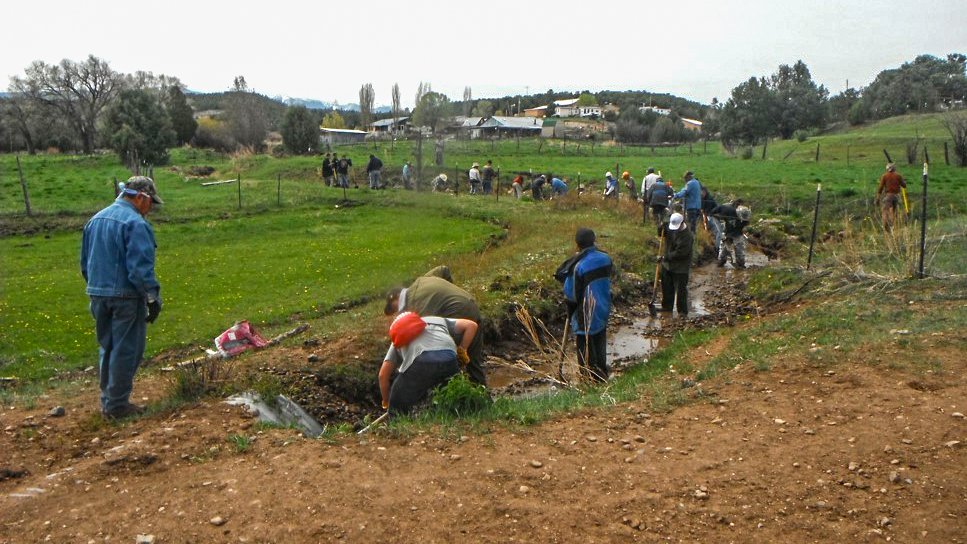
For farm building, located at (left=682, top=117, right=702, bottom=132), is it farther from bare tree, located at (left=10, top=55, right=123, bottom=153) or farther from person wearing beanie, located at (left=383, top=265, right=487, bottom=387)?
person wearing beanie, located at (left=383, top=265, right=487, bottom=387)

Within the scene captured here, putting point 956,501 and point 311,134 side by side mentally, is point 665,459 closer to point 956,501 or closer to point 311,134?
point 956,501

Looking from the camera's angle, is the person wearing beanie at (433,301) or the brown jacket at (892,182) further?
the brown jacket at (892,182)

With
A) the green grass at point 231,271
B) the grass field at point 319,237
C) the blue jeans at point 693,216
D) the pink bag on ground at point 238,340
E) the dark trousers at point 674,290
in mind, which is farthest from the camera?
the blue jeans at point 693,216

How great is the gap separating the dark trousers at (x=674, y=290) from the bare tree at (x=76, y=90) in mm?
64591

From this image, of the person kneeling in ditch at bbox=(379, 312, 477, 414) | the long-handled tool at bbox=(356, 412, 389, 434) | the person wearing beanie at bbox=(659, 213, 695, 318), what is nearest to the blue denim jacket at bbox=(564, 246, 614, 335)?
the person kneeling in ditch at bbox=(379, 312, 477, 414)

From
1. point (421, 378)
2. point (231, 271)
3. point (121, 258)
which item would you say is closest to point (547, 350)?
point (421, 378)

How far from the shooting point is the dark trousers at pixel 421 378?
655cm

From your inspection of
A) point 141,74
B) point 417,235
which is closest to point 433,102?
point 141,74

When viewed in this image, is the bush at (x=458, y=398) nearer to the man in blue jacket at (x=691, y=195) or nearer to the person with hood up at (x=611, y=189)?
the man in blue jacket at (x=691, y=195)

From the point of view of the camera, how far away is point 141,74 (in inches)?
3302

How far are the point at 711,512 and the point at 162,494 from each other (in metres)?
3.60

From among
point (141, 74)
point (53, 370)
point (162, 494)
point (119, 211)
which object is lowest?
point (53, 370)

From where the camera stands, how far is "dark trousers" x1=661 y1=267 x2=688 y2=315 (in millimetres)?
13266

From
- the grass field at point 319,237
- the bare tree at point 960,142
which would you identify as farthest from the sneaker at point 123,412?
the bare tree at point 960,142
